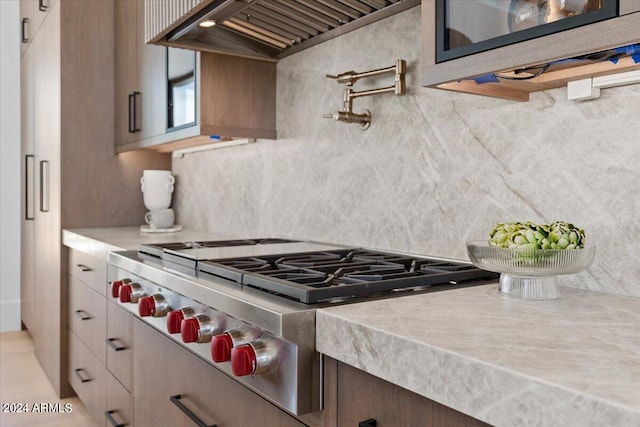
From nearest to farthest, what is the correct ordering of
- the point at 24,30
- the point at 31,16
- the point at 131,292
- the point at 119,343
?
the point at 131,292 → the point at 119,343 → the point at 31,16 → the point at 24,30

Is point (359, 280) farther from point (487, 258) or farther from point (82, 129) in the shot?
point (82, 129)

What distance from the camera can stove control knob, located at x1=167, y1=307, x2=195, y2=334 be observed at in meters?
1.33

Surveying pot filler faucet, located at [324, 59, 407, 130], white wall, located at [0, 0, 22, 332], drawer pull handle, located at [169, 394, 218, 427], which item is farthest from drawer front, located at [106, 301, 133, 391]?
white wall, located at [0, 0, 22, 332]

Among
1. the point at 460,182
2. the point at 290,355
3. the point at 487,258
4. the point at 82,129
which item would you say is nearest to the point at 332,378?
the point at 290,355

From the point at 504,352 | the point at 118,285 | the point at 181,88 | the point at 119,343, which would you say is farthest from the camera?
the point at 181,88

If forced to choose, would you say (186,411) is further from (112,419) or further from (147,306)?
(112,419)

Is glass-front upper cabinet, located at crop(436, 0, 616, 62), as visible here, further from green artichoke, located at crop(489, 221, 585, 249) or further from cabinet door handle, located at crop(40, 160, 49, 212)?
cabinet door handle, located at crop(40, 160, 49, 212)

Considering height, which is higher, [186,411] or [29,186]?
[29,186]

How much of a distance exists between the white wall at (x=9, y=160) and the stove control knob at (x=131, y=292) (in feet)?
10.4

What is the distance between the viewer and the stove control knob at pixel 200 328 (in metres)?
1.22

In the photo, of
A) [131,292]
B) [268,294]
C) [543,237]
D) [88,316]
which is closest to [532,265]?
[543,237]

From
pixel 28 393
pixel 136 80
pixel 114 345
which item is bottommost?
pixel 28 393

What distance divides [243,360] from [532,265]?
1.80 ft

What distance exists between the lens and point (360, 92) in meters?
1.75
